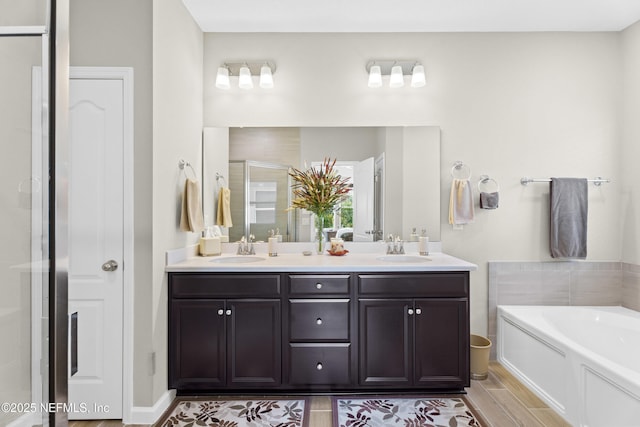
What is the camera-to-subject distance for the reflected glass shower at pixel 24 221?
27.8 inches

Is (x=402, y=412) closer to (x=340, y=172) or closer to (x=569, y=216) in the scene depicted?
(x=340, y=172)

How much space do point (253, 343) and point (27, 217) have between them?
1.95m

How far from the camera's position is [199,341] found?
2.48 metres

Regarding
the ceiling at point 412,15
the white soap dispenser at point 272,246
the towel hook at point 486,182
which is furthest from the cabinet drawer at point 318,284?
the ceiling at point 412,15

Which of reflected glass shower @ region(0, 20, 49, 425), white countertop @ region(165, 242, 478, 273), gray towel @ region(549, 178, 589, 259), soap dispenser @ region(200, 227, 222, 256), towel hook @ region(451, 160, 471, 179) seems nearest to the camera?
reflected glass shower @ region(0, 20, 49, 425)

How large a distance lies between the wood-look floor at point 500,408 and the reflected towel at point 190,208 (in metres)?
1.27

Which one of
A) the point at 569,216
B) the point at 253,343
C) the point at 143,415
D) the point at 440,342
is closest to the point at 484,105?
the point at 569,216

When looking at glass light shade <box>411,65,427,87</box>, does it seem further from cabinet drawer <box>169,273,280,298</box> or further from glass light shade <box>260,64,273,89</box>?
cabinet drawer <box>169,273,280,298</box>

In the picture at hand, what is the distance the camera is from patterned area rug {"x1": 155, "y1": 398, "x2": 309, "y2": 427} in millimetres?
2240

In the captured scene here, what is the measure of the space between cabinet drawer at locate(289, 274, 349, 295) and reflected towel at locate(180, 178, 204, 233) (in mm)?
798

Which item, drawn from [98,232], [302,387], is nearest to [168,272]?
[98,232]

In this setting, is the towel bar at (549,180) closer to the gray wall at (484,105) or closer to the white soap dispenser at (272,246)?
the gray wall at (484,105)

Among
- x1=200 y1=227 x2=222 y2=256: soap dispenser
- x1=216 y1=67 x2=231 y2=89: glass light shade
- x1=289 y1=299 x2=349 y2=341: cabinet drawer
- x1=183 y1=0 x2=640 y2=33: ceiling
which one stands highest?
x1=183 y1=0 x2=640 y2=33: ceiling

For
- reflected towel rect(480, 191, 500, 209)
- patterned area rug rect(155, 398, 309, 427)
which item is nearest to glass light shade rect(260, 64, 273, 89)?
reflected towel rect(480, 191, 500, 209)
